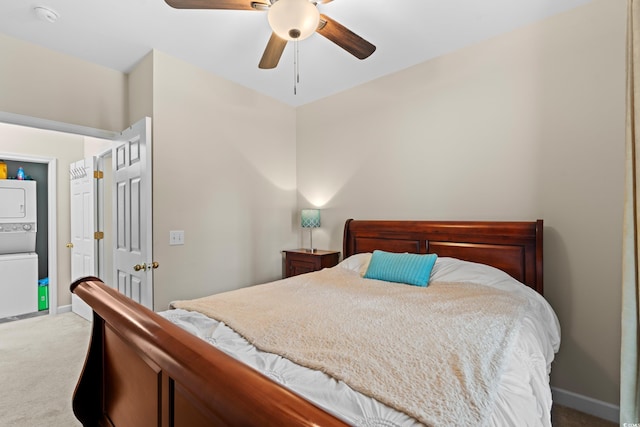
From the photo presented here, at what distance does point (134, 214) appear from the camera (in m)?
2.53

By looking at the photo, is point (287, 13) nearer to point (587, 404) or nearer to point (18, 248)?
point (587, 404)

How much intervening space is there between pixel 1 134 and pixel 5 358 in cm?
279

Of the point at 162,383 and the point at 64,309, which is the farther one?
the point at 64,309

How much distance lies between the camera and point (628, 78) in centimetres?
135

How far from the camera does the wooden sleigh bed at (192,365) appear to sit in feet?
1.89

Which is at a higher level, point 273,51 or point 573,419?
point 273,51

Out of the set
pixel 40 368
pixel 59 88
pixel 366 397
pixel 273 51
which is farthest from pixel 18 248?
pixel 366 397

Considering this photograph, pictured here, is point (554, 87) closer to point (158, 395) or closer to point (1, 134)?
point (158, 395)

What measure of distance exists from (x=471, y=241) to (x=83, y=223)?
454 cm

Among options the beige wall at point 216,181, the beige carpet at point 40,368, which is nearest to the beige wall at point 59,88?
the beige wall at point 216,181

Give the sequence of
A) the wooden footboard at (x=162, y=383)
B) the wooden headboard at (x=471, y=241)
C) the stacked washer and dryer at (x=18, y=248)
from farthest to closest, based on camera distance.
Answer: the stacked washer and dryer at (x=18, y=248)
the wooden headboard at (x=471, y=241)
the wooden footboard at (x=162, y=383)

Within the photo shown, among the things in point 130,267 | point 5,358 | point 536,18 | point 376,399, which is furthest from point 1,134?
point 536,18

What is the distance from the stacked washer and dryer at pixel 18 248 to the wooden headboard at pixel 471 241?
4.53 metres

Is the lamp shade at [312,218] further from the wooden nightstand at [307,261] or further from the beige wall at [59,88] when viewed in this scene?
Answer: the beige wall at [59,88]
